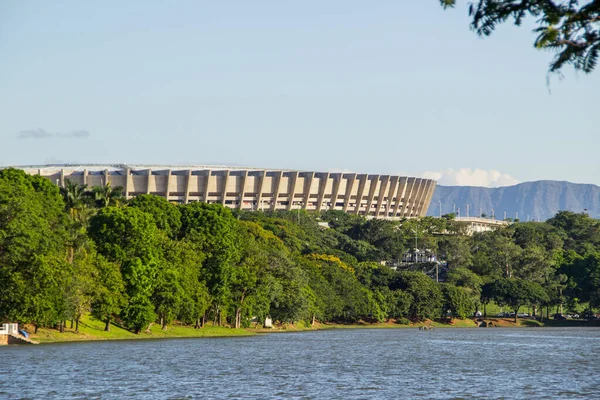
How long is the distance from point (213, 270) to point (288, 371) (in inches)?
1763

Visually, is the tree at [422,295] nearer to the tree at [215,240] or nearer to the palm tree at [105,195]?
the tree at [215,240]

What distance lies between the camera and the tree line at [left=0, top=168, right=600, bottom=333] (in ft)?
253

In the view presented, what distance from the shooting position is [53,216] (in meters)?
84.4

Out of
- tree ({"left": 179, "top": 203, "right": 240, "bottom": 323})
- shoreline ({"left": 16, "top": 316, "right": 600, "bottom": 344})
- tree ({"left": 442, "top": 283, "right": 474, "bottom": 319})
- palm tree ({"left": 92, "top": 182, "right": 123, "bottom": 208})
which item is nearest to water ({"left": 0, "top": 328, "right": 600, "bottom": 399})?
shoreline ({"left": 16, "top": 316, "right": 600, "bottom": 344})

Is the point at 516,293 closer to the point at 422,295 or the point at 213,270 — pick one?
the point at 422,295

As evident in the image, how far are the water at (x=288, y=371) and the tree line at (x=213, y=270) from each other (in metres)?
5.03

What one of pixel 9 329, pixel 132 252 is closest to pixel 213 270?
pixel 132 252

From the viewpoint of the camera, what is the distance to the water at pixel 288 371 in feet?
155

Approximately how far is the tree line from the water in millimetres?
5033

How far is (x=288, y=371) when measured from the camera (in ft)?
195

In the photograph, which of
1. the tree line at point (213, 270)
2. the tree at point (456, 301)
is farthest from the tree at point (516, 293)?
the tree at point (456, 301)

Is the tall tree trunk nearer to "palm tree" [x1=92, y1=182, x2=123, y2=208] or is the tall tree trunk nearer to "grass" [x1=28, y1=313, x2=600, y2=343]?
"grass" [x1=28, y1=313, x2=600, y2=343]

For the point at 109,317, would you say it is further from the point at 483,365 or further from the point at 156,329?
the point at 483,365

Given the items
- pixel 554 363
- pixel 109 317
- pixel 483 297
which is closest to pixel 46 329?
pixel 109 317
